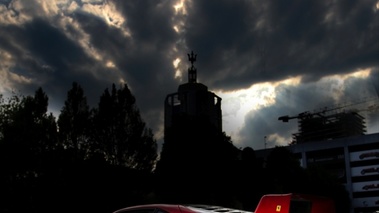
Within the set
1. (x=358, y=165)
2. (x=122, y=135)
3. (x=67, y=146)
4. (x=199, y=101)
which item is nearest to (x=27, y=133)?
(x=67, y=146)

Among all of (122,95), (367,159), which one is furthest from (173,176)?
(367,159)

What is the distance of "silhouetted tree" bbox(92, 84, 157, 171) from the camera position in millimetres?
42281

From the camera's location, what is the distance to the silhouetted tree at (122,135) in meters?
42.3

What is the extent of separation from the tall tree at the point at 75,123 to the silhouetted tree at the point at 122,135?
0.85 meters

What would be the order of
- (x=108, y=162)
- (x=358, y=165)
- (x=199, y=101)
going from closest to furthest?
(x=108, y=162) < (x=199, y=101) < (x=358, y=165)

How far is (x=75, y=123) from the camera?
141 ft

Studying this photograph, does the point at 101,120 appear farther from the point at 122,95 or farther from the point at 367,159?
the point at 367,159

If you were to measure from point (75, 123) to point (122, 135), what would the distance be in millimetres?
4106

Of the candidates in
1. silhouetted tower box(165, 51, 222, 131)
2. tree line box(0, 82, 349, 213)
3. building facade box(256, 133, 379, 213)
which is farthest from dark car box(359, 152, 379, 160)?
tree line box(0, 82, 349, 213)

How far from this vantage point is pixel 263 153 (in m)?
144

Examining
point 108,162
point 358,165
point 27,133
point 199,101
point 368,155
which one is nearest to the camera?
point 27,133

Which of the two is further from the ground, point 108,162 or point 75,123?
point 75,123

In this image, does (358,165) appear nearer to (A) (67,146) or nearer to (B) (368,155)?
(B) (368,155)

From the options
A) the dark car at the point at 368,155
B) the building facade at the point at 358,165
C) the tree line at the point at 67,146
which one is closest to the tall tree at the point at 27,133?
the tree line at the point at 67,146
